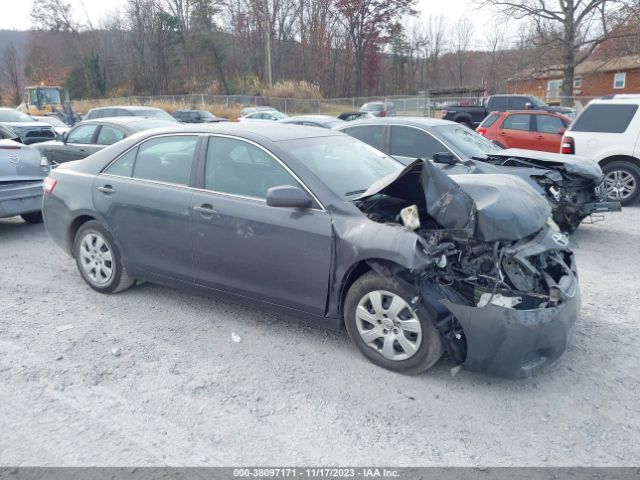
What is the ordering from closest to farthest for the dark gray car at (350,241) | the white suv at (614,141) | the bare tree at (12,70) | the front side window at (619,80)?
the dark gray car at (350,241), the white suv at (614,141), the front side window at (619,80), the bare tree at (12,70)

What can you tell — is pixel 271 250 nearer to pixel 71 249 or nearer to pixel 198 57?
pixel 71 249

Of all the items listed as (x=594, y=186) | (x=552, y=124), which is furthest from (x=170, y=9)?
(x=594, y=186)

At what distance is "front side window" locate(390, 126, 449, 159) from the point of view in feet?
25.1

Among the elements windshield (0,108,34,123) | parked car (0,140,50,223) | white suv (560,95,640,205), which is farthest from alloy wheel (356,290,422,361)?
windshield (0,108,34,123)

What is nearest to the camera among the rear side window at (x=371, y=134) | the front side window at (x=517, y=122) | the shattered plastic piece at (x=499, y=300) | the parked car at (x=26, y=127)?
the shattered plastic piece at (x=499, y=300)

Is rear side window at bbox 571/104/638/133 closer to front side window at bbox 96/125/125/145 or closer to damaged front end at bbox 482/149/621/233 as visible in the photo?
damaged front end at bbox 482/149/621/233

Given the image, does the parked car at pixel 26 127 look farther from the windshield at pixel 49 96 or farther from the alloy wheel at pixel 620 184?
the alloy wheel at pixel 620 184

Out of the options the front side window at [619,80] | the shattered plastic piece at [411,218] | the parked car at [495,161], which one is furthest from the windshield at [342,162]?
the front side window at [619,80]

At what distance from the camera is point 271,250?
405cm

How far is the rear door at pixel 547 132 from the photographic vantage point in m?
12.5

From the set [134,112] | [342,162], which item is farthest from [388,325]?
[134,112]

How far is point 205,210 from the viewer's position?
14.4 feet

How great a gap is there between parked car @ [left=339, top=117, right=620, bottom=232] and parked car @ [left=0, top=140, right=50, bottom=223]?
459 centimetres

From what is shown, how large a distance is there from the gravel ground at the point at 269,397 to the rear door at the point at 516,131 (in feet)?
27.6
